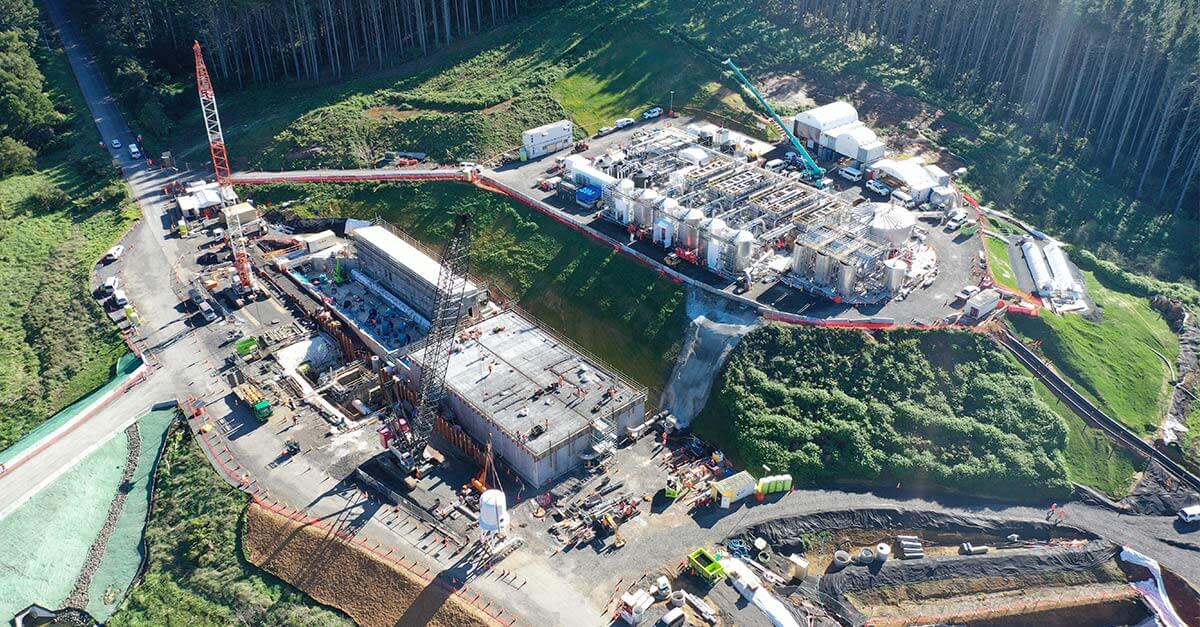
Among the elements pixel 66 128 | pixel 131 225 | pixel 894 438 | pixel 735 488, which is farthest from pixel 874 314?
pixel 66 128

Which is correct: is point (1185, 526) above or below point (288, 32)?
below

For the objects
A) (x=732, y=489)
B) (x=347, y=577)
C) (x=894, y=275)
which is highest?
(x=894, y=275)

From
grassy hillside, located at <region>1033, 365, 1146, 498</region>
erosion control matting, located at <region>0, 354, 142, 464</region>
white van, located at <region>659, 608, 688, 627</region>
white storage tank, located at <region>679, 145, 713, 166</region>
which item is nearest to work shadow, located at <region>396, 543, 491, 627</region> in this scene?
white van, located at <region>659, 608, 688, 627</region>

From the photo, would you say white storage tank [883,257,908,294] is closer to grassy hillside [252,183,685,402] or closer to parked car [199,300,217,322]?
grassy hillside [252,183,685,402]

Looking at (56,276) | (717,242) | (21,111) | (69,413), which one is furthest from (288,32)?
(717,242)

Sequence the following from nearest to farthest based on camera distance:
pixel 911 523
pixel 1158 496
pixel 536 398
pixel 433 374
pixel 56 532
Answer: pixel 56 532, pixel 911 523, pixel 1158 496, pixel 433 374, pixel 536 398

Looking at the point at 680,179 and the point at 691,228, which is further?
the point at 680,179

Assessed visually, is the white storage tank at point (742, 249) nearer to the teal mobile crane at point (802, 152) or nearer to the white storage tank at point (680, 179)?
the white storage tank at point (680, 179)

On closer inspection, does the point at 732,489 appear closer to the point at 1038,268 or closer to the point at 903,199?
the point at 1038,268

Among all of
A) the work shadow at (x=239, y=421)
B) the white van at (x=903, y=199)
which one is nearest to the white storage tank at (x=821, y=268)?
the white van at (x=903, y=199)
